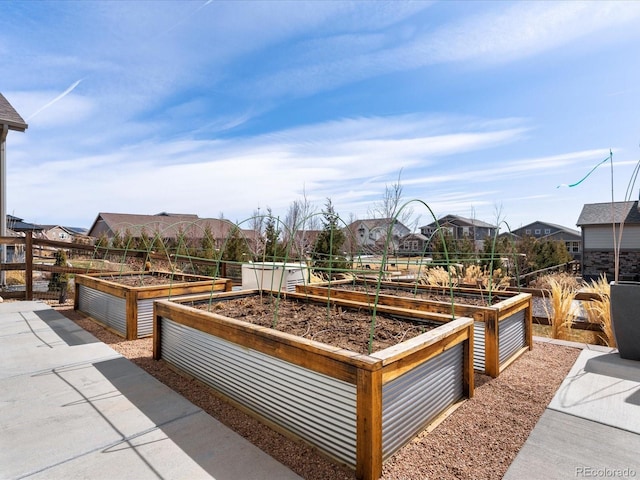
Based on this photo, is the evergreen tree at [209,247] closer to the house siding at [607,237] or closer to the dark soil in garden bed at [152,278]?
the dark soil in garden bed at [152,278]

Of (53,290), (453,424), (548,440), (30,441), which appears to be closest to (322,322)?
(453,424)

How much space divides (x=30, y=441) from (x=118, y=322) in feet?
8.02

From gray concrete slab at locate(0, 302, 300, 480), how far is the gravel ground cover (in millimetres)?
109

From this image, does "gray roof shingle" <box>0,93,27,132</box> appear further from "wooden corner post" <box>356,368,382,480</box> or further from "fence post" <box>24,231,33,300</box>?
"wooden corner post" <box>356,368,382,480</box>

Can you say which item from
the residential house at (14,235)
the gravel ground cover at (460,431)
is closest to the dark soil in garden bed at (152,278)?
the gravel ground cover at (460,431)

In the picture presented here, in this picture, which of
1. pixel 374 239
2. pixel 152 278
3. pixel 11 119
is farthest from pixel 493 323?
pixel 374 239

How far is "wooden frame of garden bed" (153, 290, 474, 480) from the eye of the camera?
1513mm

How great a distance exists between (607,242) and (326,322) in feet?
60.1

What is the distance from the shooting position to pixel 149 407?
7.02ft

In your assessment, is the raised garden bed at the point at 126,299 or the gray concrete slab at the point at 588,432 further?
Answer: the raised garden bed at the point at 126,299

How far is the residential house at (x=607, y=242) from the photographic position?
14305 millimetres

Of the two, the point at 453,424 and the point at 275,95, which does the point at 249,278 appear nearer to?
the point at 453,424

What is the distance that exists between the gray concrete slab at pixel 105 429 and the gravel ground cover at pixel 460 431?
0.11m

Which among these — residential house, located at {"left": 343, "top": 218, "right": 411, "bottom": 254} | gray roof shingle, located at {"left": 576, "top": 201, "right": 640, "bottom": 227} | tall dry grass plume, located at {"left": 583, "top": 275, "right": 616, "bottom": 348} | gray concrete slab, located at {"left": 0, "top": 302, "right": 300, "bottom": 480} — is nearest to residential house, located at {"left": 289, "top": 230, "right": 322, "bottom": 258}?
residential house, located at {"left": 343, "top": 218, "right": 411, "bottom": 254}
